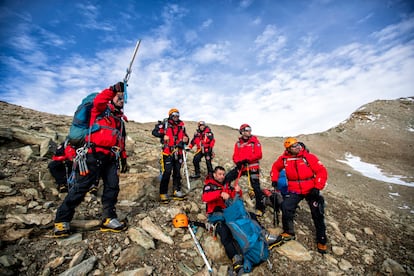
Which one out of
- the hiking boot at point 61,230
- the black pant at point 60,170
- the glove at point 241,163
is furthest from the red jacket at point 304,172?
the black pant at point 60,170

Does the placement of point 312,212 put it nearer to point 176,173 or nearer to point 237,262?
point 237,262

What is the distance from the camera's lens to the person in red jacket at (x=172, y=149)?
21.0ft

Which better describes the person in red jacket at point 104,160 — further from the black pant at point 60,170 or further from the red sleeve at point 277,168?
the red sleeve at point 277,168

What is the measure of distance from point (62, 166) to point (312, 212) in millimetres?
7210

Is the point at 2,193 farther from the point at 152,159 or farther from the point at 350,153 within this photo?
the point at 350,153

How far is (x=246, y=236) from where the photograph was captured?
13.7ft

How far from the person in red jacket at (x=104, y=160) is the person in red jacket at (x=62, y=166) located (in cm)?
186

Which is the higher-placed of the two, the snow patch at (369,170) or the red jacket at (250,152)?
the red jacket at (250,152)

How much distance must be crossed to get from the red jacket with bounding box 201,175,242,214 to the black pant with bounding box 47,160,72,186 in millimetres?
4034

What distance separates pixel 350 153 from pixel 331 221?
31.3m

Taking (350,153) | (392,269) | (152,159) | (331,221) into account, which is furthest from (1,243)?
(350,153)

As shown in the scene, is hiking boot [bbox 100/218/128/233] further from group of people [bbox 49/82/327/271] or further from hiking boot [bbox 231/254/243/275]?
hiking boot [bbox 231/254/243/275]

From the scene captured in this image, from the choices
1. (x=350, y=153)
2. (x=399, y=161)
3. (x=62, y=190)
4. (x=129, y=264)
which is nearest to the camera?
(x=129, y=264)

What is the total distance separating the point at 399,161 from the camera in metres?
28.2
